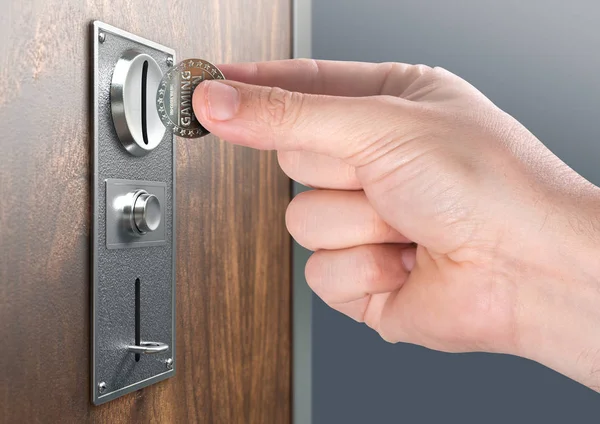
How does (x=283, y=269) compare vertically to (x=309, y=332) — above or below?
above

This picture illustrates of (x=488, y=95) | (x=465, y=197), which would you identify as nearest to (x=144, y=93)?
(x=465, y=197)

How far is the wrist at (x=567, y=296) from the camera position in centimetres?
53

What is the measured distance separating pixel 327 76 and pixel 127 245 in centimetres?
25

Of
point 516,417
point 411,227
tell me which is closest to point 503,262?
point 411,227

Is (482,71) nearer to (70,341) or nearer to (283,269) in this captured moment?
(283,269)

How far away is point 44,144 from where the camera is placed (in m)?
0.55

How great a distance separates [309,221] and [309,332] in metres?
0.44

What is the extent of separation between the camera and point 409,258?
67cm

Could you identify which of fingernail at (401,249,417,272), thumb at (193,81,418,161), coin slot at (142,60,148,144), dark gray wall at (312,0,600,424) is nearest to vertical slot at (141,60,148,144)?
coin slot at (142,60,148,144)

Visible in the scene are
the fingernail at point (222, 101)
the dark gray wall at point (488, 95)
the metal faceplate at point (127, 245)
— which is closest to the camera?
the fingernail at point (222, 101)

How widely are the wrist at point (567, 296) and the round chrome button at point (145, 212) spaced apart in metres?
0.34

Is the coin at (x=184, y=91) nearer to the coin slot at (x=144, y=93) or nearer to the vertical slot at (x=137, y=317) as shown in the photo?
the coin slot at (x=144, y=93)

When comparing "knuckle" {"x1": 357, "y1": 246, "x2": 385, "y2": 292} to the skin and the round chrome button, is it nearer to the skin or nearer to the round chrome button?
the skin

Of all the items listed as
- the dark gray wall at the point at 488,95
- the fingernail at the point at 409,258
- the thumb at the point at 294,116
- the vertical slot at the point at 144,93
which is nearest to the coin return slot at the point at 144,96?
the vertical slot at the point at 144,93
